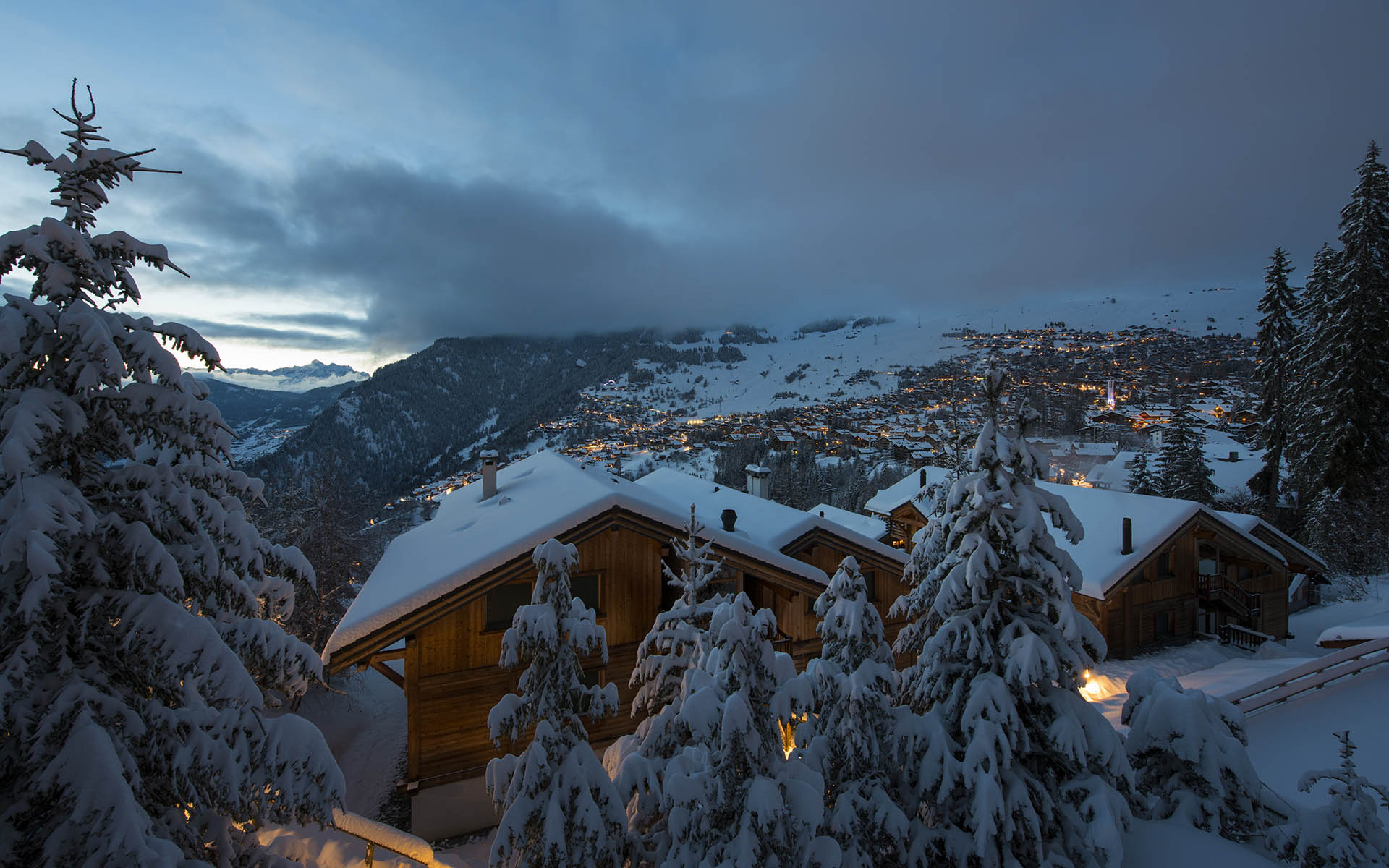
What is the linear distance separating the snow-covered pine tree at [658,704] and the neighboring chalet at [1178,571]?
15.9m

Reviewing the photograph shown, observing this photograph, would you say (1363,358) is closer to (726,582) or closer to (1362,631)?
(1362,631)

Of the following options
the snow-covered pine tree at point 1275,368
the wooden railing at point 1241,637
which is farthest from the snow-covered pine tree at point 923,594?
the snow-covered pine tree at point 1275,368

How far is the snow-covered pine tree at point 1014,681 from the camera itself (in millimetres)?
6848

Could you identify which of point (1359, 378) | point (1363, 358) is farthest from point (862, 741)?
point (1363, 358)

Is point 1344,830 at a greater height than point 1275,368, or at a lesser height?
lesser

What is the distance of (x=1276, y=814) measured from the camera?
778 cm

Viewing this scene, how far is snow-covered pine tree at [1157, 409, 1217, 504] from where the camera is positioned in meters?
37.9

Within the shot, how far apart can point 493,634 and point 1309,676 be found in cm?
1925

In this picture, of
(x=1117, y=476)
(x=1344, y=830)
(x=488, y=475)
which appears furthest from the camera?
(x=1117, y=476)

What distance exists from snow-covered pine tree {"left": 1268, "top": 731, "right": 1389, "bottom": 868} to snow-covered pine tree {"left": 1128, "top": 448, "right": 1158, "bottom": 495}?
1628 inches

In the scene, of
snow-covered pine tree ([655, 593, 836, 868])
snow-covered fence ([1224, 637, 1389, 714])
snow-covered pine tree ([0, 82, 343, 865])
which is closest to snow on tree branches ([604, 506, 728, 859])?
snow-covered pine tree ([655, 593, 836, 868])

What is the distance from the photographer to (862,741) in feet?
23.0

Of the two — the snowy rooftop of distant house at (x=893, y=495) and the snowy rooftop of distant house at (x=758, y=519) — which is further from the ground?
the snowy rooftop of distant house at (x=758, y=519)

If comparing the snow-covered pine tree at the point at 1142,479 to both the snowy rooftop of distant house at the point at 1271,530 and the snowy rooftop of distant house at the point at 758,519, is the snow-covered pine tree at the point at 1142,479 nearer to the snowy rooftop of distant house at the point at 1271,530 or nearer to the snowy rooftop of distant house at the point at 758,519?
the snowy rooftop of distant house at the point at 1271,530
